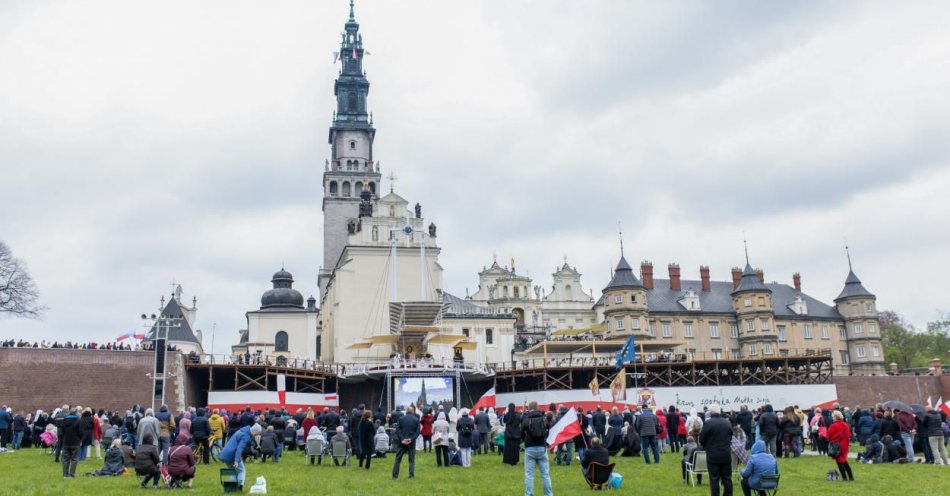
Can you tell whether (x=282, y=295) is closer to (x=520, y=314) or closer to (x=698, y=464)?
(x=520, y=314)

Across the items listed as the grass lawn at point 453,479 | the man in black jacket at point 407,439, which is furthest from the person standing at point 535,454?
the man in black jacket at point 407,439

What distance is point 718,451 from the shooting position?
13.3 meters

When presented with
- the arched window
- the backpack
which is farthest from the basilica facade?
the backpack

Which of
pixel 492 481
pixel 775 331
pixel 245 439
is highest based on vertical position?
pixel 775 331

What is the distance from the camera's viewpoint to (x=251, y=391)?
50.4 meters

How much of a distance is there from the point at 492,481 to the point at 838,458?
24.2 ft

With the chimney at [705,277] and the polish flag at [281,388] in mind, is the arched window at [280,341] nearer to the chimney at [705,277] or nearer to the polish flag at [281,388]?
the polish flag at [281,388]

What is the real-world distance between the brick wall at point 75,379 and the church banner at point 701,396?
2540cm

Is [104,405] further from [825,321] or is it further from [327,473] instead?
[825,321]

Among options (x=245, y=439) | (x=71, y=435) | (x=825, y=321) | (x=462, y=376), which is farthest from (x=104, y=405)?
(x=825, y=321)

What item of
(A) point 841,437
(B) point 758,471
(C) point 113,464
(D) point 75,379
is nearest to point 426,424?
(C) point 113,464

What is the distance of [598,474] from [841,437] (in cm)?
554

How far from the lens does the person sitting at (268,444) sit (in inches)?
888

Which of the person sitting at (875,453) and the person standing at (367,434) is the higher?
the person standing at (367,434)
